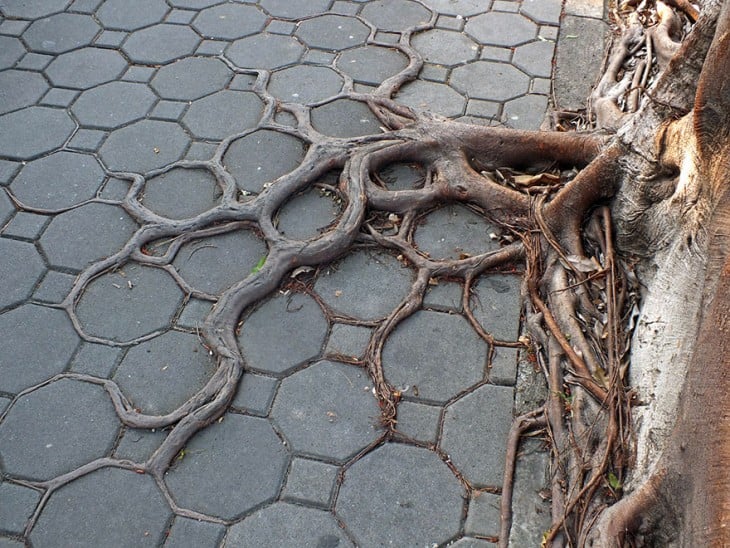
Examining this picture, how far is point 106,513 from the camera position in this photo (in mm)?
2488

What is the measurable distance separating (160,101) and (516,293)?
235 centimetres

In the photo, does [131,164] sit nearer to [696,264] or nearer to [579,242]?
[579,242]

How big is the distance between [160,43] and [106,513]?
3211 mm

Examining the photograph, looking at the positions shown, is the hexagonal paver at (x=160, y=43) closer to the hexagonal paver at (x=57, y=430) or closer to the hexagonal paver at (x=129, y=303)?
the hexagonal paver at (x=129, y=303)

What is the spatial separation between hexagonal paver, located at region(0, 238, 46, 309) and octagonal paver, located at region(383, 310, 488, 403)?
1.58 metres

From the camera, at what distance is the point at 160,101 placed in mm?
4266

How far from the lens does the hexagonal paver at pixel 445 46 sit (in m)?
4.56

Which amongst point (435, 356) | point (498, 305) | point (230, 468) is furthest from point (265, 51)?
point (230, 468)

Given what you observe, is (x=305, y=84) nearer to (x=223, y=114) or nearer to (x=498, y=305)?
(x=223, y=114)

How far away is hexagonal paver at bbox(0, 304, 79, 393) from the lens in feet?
9.53

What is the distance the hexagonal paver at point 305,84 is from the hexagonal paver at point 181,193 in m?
0.80

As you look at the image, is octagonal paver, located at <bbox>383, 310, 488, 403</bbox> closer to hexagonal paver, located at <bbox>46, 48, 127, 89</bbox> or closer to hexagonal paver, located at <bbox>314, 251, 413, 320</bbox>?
hexagonal paver, located at <bbox>314, 251, 413, 320</bbox>

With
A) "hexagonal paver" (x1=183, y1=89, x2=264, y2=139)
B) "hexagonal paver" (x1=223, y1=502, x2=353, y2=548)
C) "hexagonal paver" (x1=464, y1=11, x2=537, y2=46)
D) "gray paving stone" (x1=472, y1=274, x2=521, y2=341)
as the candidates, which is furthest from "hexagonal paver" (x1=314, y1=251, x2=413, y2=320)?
"hexagonal paver" (x1=464, y1=11, x2=537, y2=46)

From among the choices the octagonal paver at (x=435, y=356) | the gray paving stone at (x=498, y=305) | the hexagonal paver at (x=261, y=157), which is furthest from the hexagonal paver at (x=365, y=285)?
the hexagonal paver at (x=261, y=157)
